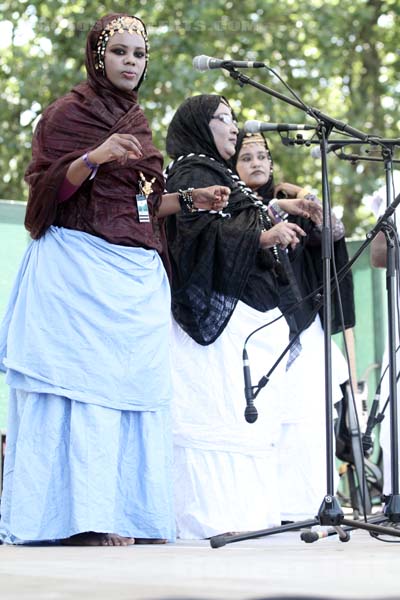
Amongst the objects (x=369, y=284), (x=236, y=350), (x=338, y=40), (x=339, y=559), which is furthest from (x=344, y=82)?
(x=339, y=559)

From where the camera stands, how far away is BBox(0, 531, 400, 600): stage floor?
2.75 m

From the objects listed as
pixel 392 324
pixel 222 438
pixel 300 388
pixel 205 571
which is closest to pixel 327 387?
pixel 392 324

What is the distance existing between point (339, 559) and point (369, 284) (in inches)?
197

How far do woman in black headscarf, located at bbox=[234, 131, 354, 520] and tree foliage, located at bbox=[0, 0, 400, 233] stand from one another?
7.00 m

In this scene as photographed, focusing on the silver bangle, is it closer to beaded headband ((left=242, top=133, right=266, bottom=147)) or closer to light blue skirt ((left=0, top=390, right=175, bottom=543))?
beaded headband ((left=242, top=133, right=266, bottom=147))

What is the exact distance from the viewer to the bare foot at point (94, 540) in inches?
187

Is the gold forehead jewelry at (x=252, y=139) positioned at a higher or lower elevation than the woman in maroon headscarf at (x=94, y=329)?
higher

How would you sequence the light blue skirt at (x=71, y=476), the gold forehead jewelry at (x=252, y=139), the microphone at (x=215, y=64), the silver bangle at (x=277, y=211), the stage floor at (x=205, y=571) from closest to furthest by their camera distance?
the stage floor at (x=205, y=571) < the microphone at (x=215, y=64) < the light blue skirt at (x=71, y=476) < the silver bangle at (x=277, y=211) < the gold forehead jewelry at (x=252, y=139)

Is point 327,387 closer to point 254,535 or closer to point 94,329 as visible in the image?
point 254,535

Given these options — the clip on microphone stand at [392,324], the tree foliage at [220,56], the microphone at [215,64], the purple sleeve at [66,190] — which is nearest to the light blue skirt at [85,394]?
the purple sleeve at [66,190]

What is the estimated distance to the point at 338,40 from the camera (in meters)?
15.1

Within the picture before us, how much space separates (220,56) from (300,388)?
30.0 ft

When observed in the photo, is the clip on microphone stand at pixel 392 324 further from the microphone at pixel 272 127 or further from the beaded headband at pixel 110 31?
the beaded headband at pixel 110 31

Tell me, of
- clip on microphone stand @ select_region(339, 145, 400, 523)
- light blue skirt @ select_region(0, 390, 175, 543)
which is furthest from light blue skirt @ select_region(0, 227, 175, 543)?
clip on microphone stand @ select_region(339, 145, 400, 523)
